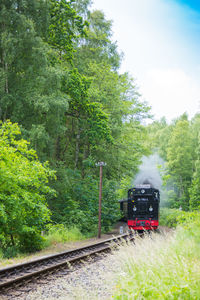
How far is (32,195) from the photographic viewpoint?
12.6m

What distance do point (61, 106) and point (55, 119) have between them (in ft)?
3.08

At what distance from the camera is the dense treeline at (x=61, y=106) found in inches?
625

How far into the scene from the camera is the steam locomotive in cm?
2012

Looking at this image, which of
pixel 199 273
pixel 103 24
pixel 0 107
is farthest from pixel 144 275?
pixel 103 24

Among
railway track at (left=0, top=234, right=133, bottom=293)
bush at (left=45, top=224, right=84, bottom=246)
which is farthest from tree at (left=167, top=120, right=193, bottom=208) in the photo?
railway track at (left=0, top=234, right=133, bottom=293)

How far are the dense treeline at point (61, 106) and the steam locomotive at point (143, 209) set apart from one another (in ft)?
8.59

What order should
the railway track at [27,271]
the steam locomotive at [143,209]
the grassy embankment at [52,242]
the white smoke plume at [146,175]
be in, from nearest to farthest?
1. the railway track at [27,271]
2. the grassy embankment at [52,242]
3. the steam locomotive at [143,209]
4. the white smoke plume at [146,175]

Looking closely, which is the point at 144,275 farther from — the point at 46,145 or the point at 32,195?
the point at 46,145

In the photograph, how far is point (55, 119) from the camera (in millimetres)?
17250

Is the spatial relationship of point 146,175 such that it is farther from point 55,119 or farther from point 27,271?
point 27,271

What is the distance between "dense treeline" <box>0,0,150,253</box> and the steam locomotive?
8.59ft

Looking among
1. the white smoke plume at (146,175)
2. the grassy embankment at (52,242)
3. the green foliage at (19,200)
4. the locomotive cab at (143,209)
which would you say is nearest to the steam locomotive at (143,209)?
the locomotive cab at (143,209)

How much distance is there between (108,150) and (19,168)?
48.4 feet

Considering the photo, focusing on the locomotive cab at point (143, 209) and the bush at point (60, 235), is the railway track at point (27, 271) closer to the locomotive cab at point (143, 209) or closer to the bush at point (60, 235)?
the bush at point (60, 235)
